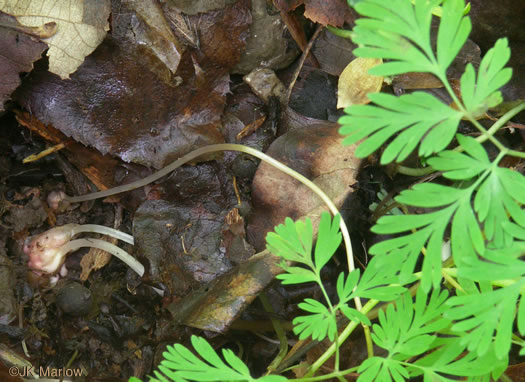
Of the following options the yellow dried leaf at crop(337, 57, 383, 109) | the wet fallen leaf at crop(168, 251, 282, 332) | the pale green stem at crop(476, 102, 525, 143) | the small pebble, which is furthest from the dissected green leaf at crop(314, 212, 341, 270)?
the small pebble

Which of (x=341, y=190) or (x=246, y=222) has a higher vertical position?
(x=341, y=190)

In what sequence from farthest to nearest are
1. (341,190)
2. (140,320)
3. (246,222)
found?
(140,320) → (246,222) → (341,190)

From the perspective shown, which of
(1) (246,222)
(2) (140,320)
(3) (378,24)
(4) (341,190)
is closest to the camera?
(3) (378,24)

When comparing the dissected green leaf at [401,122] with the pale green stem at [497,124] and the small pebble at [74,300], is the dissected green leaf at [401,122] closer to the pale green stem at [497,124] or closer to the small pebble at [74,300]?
the pale green stem at [497,124]

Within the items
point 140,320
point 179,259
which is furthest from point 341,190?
point 140,320

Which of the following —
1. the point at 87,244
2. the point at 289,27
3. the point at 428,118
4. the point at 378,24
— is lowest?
the point at 87,244

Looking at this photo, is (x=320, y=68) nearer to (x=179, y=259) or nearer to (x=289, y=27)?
(x=289, y=27)

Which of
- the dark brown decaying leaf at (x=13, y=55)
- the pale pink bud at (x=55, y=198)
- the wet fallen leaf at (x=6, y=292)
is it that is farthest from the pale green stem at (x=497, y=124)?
the wet fallen leaf at (x=6, y=292)

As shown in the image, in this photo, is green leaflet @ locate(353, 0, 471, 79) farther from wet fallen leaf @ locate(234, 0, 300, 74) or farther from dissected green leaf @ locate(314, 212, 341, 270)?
wet fallen leaf @ locate(234, 0, 300, 74)
